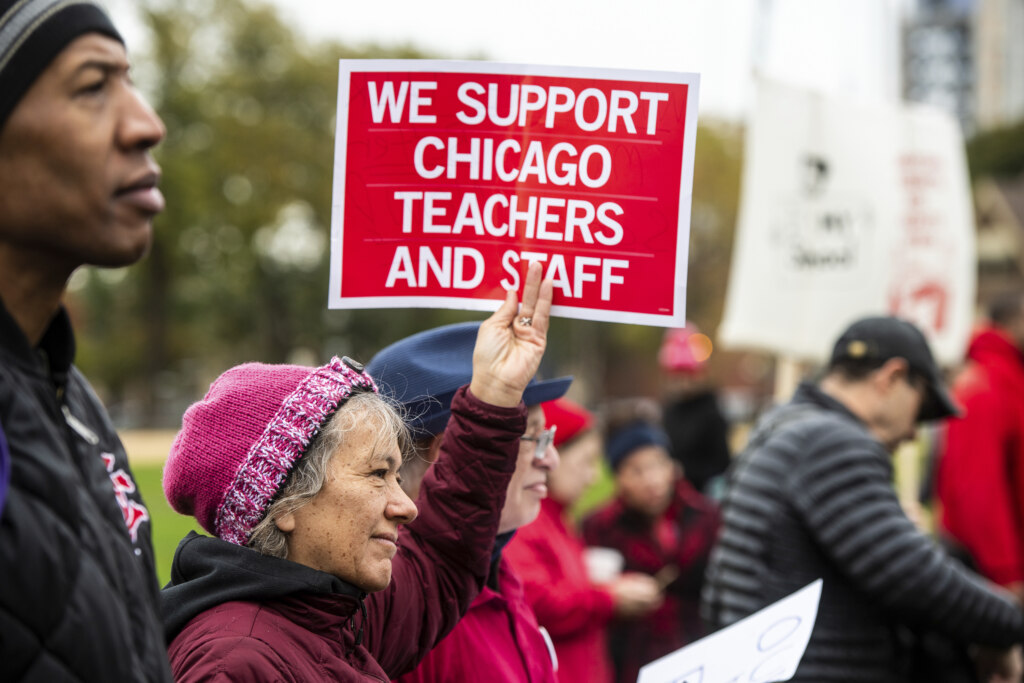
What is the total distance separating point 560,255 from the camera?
2066 mm

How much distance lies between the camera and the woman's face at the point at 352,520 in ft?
6.08

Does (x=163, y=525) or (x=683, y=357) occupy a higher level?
(x=683, y=357)

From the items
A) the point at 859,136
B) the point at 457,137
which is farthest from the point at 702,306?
the point at 457,137

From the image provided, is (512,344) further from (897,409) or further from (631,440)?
(631,440)

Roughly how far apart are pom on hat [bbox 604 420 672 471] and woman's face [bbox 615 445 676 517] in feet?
0.09

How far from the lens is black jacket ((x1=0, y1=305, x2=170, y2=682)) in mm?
1046

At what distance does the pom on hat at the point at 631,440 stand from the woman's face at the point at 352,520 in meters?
3.72

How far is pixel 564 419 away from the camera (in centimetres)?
418

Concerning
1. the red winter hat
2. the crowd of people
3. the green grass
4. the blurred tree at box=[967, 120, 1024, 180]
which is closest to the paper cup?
the crowd of people

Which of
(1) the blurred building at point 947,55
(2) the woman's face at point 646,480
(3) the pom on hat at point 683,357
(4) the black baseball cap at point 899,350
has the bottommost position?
(2) the woman's face at point 646,480

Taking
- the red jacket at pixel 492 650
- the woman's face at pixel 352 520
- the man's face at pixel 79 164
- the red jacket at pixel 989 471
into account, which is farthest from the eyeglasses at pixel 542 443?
the red jacket at pixel 989 471

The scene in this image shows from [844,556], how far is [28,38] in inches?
103

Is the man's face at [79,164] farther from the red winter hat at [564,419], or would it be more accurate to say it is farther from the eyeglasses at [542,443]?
the red winter hat at [564,419]

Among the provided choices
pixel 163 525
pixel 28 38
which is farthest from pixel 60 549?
pixel 163 525
